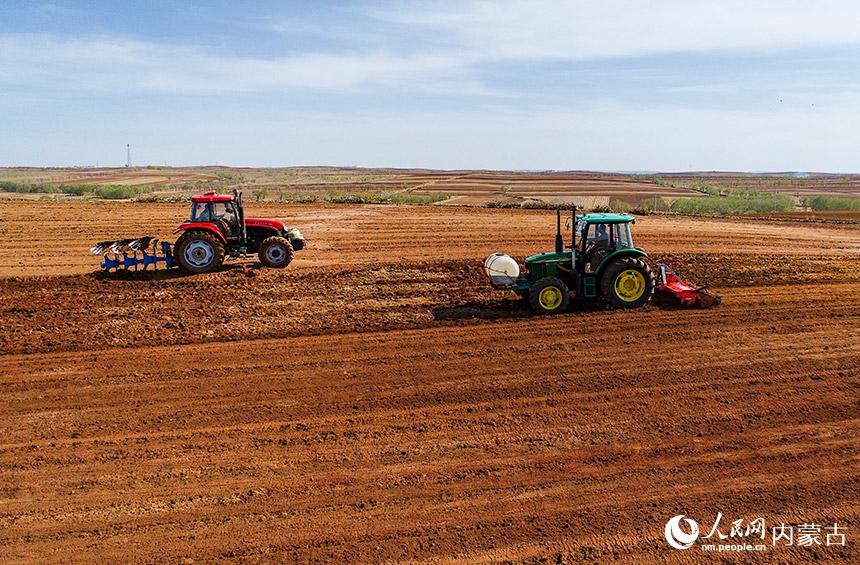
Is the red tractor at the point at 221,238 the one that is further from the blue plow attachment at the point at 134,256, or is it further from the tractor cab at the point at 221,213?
the blue plow attachment at the point at 134,256

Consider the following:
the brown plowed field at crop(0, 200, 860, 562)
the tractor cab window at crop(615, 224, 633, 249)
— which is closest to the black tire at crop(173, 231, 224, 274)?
the brown plowed field at crop(0, 200, 860, 562)

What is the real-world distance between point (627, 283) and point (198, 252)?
10143 millimetres

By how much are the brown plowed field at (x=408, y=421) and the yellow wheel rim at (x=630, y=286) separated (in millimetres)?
412

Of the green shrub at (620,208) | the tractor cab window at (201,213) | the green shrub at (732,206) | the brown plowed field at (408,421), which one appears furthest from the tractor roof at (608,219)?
the green shrub at (732,206)

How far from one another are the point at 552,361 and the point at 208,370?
5144 mm

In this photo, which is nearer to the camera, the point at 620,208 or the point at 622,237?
the point at 622,237

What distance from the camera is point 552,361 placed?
9.63 meters

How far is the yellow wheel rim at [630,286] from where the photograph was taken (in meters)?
11.9

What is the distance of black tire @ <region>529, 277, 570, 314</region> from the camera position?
11742 millimetres

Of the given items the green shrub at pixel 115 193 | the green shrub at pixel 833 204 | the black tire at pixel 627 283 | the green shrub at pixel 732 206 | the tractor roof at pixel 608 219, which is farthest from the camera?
the green shrub at pixel 115 193

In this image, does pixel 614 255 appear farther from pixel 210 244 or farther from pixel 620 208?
pixel 620 208

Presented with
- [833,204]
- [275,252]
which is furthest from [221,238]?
[833,204]

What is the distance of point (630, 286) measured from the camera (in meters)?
12.0

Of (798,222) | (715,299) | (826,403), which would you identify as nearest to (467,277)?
(715,299)
